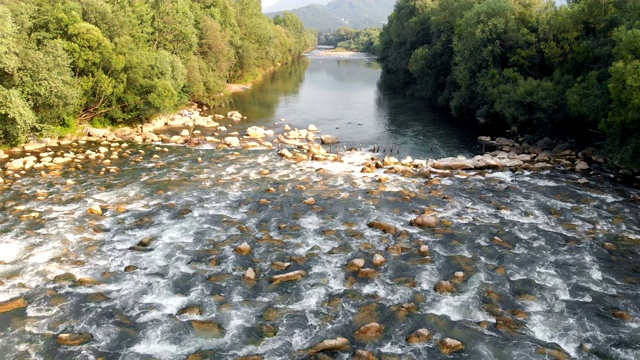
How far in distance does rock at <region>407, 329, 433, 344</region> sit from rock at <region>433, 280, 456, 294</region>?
282cm

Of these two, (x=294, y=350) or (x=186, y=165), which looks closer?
(x=294, y=350)

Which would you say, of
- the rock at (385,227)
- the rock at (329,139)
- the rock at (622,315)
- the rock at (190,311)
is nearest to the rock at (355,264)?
the rock at (385,227)

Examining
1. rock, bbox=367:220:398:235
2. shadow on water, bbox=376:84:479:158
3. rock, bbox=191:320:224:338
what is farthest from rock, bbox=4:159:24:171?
shadow on water, bbox=376:84:479:158

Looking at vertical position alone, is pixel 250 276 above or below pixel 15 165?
below

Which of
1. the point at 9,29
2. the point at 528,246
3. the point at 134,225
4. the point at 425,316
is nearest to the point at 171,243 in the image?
the point at 134,225

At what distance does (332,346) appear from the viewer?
47.5 ft

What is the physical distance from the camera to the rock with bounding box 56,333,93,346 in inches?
573

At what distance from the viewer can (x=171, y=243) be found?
838 inches

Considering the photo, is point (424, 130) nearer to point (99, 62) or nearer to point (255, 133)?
point (255, 133)

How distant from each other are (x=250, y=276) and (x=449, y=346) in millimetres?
8208

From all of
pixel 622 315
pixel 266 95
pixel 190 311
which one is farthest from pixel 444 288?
pixel 266 95

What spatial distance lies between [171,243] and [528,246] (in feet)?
56.0

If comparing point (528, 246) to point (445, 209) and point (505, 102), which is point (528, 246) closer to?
point (445, 209)

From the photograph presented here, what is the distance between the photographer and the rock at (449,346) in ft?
47.6
